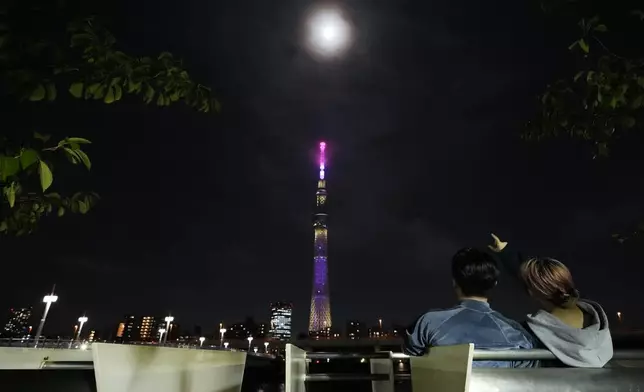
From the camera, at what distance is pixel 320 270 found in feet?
331

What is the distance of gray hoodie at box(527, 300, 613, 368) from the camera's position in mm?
2068

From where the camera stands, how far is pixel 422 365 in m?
2.05

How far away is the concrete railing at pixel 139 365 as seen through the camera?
9.57 ft

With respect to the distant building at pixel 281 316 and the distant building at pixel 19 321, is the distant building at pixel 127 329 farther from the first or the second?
the distant building at pixel 281 316

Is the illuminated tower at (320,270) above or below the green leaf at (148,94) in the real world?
above

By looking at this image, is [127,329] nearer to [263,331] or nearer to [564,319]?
[263,331]

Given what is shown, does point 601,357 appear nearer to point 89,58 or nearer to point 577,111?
point 577,111

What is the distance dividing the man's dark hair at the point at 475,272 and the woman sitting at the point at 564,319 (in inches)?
8.0

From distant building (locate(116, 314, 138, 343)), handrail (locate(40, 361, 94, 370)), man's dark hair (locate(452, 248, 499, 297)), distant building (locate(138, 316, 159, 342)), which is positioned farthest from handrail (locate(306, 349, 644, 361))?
distant building (locate(138, 316, 159, 342))

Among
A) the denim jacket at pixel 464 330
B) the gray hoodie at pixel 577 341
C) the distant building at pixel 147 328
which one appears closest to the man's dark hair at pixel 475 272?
the denim jacket at pixel 464 330

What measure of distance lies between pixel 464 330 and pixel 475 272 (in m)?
0.42

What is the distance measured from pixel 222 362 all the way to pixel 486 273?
12.8ft

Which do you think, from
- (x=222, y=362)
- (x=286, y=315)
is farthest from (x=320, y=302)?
(x=222, y=362)

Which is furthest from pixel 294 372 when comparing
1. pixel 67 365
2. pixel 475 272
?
pixel 67 365
